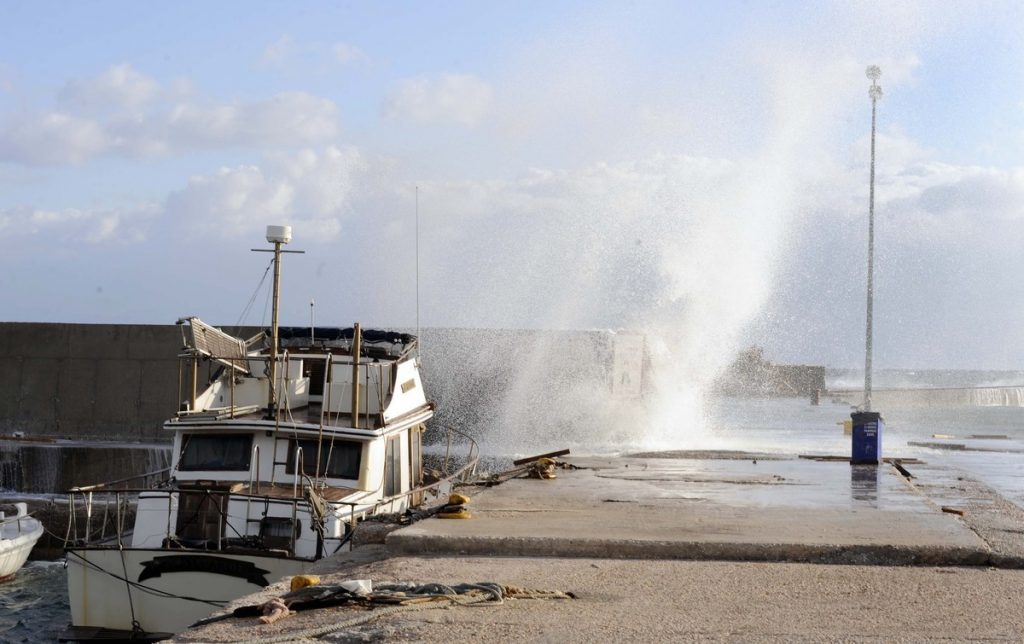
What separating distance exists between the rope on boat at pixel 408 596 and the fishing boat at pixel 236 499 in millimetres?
4461

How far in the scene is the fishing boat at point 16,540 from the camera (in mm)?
18516

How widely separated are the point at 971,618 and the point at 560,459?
936cm

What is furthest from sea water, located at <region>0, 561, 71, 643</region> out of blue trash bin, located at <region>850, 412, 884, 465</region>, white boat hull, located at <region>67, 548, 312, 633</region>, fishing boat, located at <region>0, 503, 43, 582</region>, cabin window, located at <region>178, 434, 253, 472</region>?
blue trash bin, located at <region>850, 412, 884, 465</region>

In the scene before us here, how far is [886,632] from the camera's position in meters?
5.98

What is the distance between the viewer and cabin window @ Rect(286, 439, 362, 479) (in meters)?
14.2

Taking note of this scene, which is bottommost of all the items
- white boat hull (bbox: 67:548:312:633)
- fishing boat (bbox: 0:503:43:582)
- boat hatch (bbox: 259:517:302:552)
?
fishing boat (bbox: 0:503:43:582)

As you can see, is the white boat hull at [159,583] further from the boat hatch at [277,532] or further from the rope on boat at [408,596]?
the rope on boat at [408,596]

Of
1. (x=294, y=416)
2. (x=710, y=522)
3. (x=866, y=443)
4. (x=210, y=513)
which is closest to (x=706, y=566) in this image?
(x=710, y=522)

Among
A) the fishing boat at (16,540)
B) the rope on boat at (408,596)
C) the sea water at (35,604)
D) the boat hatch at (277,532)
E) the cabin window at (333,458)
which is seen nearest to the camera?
the rope on boat at (408,596)

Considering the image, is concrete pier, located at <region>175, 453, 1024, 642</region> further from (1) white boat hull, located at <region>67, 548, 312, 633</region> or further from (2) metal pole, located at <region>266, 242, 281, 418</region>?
(2) metal pole, located at <region>266, 242, 281, 418</region>

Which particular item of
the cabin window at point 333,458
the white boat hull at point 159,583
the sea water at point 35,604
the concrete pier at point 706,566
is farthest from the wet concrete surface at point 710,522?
the sea water at point 35,604

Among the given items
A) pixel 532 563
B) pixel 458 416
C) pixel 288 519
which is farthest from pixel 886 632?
pixel 458 416

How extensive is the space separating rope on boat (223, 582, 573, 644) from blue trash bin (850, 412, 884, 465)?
31.9 ft

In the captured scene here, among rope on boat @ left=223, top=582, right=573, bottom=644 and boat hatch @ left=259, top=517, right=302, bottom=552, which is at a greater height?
rope on boat @ left=223, top=582, right=573, bottom=644
